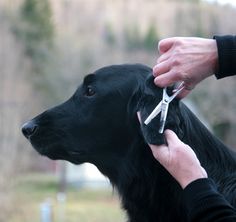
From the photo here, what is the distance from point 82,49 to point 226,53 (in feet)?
116

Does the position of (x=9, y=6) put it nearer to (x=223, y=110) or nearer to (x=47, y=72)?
(x=47, y=72)

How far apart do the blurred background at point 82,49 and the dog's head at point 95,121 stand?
2153cm

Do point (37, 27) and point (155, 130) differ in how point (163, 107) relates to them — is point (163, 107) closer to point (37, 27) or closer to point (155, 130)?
point (155, 130)

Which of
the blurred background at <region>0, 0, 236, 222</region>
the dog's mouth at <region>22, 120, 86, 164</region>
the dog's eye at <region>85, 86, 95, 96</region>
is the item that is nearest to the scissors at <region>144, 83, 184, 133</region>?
the dog's eye at <region>85, 86, 95, 96</region>

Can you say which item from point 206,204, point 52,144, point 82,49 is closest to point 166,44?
point 206,204

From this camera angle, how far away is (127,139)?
3.31 meters

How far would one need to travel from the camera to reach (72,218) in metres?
20.7

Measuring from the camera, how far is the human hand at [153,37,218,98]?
277 cm

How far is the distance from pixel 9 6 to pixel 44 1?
7.86 ft

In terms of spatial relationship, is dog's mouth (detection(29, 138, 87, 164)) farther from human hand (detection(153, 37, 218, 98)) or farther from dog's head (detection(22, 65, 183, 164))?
human hand (detection(153, 37, 218, 98))

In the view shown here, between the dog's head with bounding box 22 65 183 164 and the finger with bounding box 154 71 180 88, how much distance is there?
0.38 m

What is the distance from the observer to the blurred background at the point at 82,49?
30.6m

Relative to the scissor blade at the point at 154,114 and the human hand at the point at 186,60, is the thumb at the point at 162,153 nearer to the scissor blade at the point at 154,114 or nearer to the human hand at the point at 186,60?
the scissor blade at the point at 154,114

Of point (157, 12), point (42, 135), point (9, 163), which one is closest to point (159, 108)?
point (42, 135)
